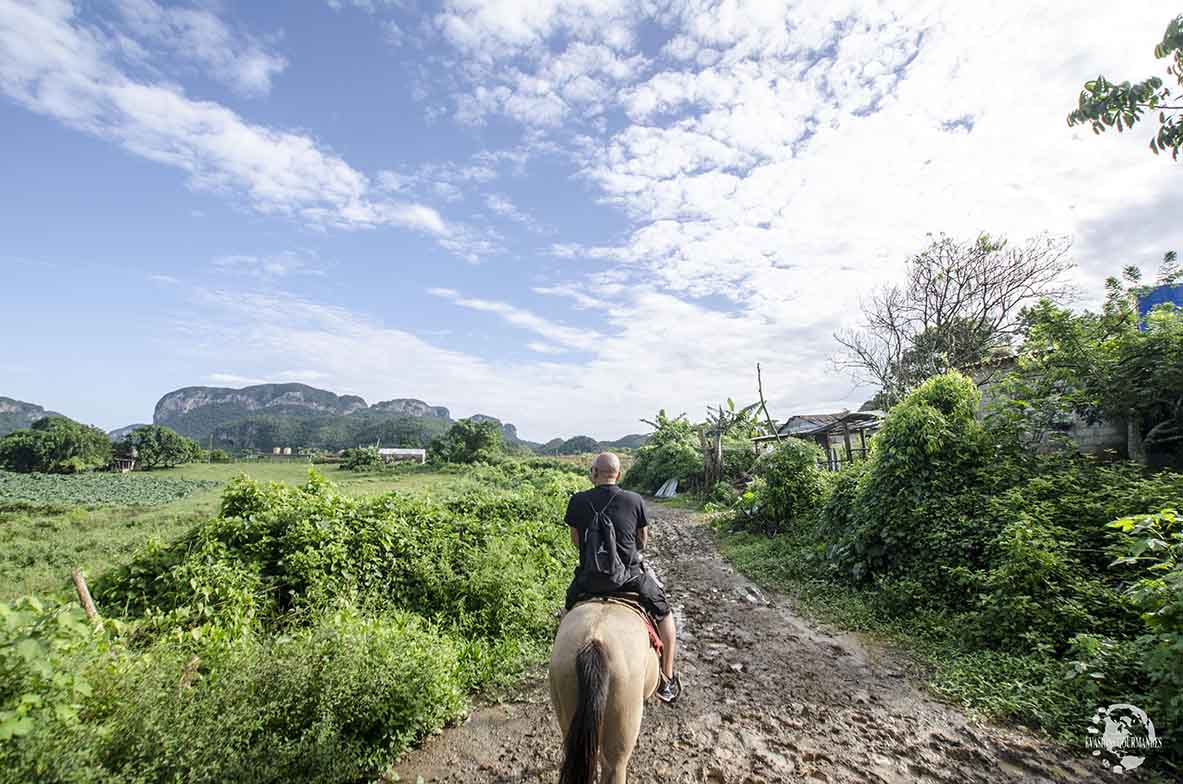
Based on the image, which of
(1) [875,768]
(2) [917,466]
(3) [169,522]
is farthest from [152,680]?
(3) [169,522]

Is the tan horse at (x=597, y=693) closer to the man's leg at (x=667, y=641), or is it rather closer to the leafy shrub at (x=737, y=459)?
the man's leg at (x=667, y=641)

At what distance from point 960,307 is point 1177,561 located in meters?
21.6

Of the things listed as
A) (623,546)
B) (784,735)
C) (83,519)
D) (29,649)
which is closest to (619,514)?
(623,546)

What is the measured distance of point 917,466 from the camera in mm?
8219

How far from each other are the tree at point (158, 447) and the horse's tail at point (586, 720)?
66.7m

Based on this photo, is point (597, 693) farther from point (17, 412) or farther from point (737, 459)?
point (17, 412)

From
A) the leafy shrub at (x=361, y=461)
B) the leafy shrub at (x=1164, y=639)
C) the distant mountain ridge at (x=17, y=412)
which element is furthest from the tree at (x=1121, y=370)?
the distant mountain ridge at (x=17, y=412)

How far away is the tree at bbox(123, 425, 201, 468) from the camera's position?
170 ft

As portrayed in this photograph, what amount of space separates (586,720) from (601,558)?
1157mm

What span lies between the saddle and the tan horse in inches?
13.1

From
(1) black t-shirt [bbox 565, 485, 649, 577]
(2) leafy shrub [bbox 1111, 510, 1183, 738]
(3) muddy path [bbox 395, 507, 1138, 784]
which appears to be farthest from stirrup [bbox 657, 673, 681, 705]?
(2) leafy shrub [bbox 1111, 510, 1183, 738]

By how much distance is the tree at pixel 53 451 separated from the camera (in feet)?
153

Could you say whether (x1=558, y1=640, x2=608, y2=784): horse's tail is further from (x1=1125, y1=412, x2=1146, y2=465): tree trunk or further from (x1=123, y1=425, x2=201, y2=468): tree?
(x1=123, y1=425, x2=201, y2=468): tree

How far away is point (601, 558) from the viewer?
384 centimetres
